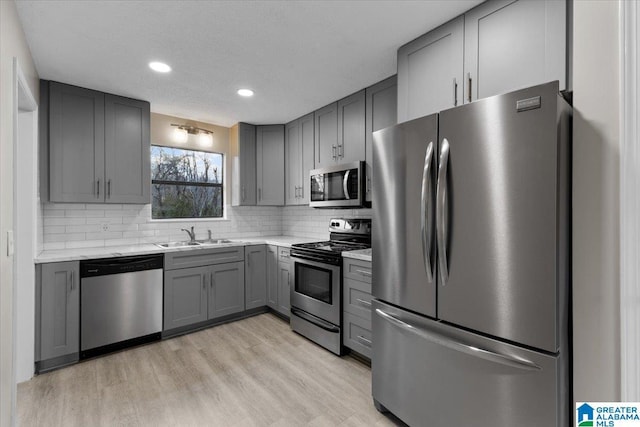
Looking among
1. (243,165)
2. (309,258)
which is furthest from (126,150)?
(309,258)

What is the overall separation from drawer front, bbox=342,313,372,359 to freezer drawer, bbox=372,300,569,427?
52 centimetres

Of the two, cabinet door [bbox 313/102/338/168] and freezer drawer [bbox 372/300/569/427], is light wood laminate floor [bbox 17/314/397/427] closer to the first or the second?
freezer drawer [bbox 372/300/569/427]

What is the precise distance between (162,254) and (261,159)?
1834mm

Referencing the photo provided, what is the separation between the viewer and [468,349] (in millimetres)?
1456

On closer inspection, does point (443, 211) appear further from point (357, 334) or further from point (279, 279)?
point (279, 279)

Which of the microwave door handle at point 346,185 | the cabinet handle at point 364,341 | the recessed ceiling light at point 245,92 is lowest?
the cabinet handle at point 364,341

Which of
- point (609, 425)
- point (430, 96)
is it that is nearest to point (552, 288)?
point (609, 425)

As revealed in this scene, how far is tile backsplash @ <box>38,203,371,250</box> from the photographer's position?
10.1ft

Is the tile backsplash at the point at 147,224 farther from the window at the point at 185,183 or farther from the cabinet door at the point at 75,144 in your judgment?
the cabinet door at the point at 75,144

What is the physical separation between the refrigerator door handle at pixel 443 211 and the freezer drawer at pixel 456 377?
0.33 m

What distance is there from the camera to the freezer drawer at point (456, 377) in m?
1.24

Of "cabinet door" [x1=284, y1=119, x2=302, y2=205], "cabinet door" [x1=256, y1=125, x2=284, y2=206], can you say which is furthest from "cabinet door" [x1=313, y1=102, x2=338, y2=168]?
"cabinet door" [x1=256, y1=125, x2=284, y2=206]

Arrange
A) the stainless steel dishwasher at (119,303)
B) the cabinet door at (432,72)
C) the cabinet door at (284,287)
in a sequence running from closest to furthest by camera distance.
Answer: the cabinet door at (432,72), the stainless steel dishwasher at (119,303), the cabinet door at (284,287)

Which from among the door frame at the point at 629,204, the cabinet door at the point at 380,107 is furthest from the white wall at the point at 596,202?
the cabinet door at the point at 380,107
